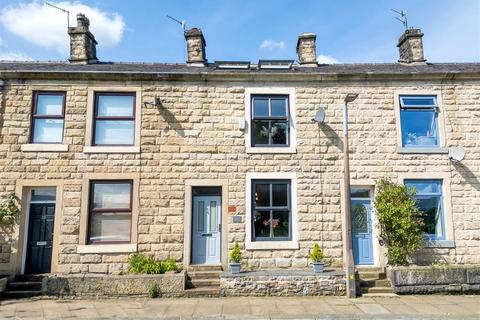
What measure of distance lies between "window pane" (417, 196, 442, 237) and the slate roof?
3657 millimetres

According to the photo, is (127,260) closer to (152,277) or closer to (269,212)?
(152,277)

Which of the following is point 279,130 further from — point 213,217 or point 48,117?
point 48,117

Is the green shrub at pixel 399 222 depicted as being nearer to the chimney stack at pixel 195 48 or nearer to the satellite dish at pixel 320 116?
the satellite dish at pixel 320 116

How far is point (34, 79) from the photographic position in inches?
414

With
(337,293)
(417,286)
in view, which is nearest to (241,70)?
(337,293)

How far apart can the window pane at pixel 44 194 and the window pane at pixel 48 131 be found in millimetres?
1346

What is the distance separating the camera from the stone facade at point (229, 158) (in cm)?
1002

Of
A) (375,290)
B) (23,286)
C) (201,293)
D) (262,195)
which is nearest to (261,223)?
(262,195)

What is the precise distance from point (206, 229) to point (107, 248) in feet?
8.65

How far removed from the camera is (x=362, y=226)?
1054 centimetres

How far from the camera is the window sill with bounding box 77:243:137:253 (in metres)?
9.80

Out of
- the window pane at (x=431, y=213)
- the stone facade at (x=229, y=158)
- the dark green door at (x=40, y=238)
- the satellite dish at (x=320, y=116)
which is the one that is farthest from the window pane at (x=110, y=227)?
the window pane at (x=431, y=213)

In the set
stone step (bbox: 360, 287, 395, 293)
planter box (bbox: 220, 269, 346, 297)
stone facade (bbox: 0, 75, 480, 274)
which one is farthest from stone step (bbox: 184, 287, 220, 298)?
stone step (bbox: 360, 287, 395, 293)

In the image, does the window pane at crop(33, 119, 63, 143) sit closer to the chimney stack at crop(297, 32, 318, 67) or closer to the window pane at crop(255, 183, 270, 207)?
the window pane at crop(255, 183, 270, 207)
